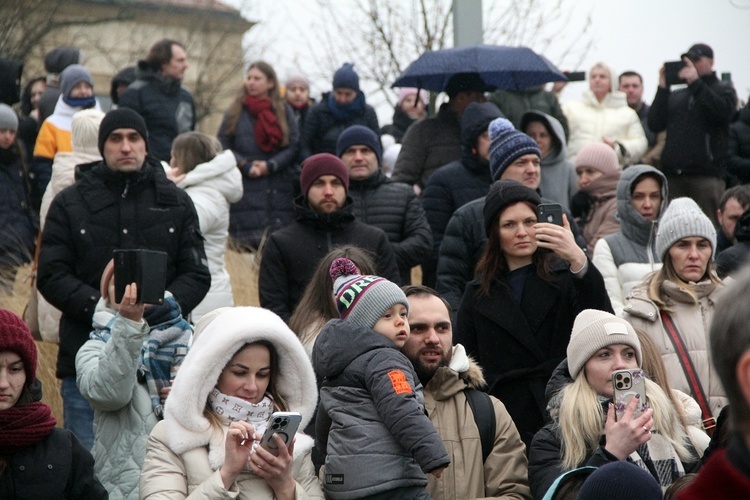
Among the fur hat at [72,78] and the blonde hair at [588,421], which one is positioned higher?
the fur hat at [72,78]

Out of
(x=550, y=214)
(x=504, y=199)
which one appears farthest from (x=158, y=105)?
(x=550, y=214)

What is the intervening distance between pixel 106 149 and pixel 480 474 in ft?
9.76

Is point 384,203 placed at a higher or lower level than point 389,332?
higher

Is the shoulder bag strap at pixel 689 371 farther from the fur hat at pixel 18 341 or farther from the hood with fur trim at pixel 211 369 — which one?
the fur hat at pixel 18 341

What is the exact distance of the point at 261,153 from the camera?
458 inches

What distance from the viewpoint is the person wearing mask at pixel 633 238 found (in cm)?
795

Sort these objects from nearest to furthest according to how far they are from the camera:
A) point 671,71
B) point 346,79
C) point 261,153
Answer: point 261,153
point 346,79
point 671,71

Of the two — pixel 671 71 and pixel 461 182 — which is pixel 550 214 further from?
pixel 671 71

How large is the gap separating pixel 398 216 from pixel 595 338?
3.50 m

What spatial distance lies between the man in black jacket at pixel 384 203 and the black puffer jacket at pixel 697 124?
368 centimetres

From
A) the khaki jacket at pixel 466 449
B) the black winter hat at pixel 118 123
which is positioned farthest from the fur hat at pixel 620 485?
the black winter hat at pixel 118 123

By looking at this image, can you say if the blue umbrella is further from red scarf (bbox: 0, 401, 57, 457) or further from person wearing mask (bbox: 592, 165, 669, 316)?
red scarf (bbox: 0, 401, 57, 457)

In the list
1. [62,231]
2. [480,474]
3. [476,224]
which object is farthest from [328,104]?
[480,474]

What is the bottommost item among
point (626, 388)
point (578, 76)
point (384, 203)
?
point (626, 388)
